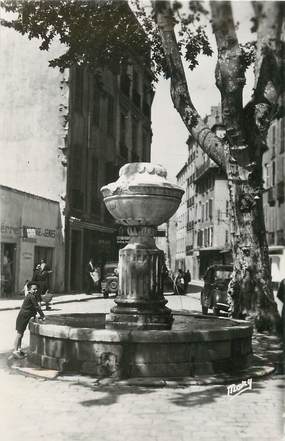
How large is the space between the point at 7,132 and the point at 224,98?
18872 mm

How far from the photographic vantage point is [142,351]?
7.34m

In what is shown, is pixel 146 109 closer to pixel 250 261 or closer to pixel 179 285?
pixel 179 285

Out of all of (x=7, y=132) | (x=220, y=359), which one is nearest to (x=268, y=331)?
(x=220, y=359)

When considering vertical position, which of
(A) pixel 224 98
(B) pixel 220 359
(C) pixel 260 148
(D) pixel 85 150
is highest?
(D) pixel 85 150

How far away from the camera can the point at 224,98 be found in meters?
10.0

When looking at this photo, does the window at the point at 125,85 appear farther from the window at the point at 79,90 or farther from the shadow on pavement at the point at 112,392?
the shadow on pavement at the point at 112,392

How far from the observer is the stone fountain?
289 inches

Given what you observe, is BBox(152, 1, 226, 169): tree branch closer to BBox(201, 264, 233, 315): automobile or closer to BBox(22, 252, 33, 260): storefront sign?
BBox(201, 264, 233, 315): automobile

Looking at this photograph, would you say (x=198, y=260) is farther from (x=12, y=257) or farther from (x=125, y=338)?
(x=125, y=338)

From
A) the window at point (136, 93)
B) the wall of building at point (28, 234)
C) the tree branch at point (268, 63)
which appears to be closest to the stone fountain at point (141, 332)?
the tree branch at point (268, 63)

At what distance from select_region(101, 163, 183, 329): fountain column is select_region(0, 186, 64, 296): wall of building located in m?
13.2

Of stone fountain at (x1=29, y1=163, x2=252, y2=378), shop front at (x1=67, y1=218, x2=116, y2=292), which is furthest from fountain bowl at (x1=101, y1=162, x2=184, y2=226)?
shop front at (x1=67, y1=218, x2=116, y2=292)
